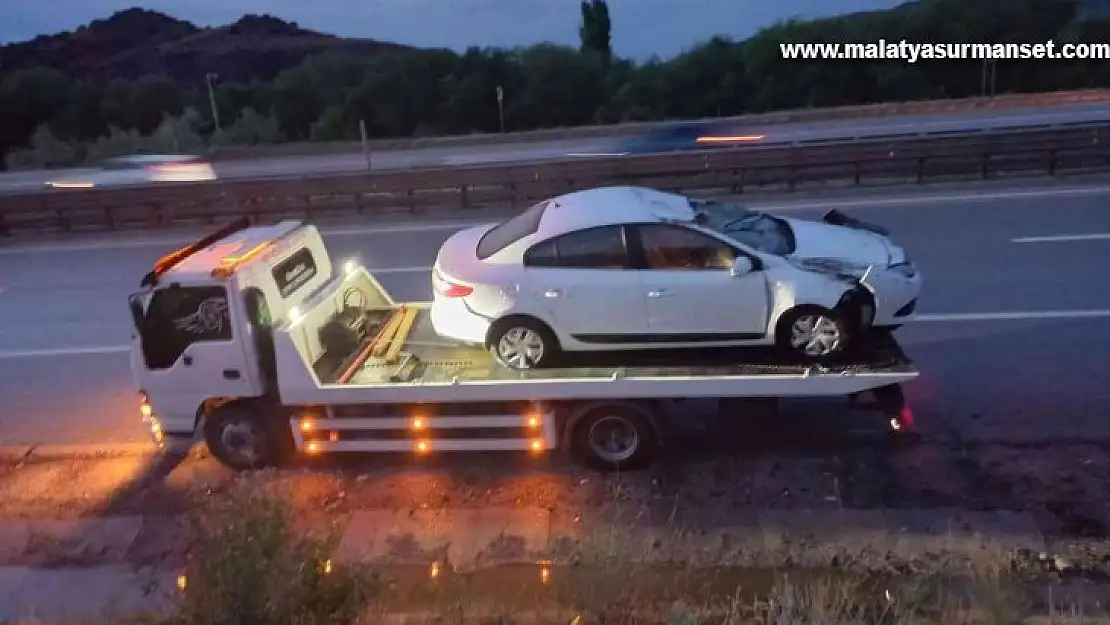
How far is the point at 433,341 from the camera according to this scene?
326 inches

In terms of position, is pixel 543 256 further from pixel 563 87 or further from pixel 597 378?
pixel 563 87

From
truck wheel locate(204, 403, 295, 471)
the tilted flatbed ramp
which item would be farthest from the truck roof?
truck wheel locate(204, 403, 295, 471)

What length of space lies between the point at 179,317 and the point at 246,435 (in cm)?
110

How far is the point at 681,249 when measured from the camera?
24.6ft

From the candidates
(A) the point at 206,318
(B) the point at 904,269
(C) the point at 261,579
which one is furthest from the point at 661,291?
(C) the point at 261,579

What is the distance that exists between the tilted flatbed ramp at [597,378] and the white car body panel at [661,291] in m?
0.22

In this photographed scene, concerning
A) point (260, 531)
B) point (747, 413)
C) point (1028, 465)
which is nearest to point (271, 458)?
point (260, 531)

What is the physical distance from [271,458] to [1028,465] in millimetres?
5924

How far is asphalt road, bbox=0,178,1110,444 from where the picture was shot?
854 cm

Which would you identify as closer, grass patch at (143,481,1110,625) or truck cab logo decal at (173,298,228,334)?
grass patch at (143,481,1110,625)

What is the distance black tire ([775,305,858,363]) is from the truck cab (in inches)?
152

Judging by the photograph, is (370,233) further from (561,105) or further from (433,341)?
(561,105)

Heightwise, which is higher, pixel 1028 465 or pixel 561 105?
pixel 561 105

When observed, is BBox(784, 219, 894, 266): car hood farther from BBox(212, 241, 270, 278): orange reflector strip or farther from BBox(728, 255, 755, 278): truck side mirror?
BBox(212, 241, 270, 278): orange reflector strip
